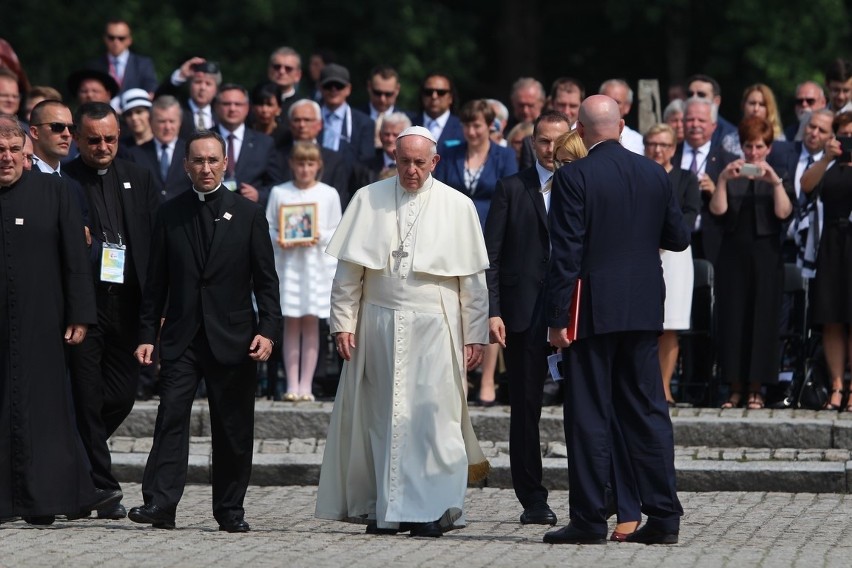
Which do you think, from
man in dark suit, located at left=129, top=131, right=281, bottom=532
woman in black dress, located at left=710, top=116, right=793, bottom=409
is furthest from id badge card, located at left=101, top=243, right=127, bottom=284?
woman in black dress, located at left=710, top=116, right=793, bottom=409

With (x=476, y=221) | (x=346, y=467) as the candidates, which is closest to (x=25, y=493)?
(x=346, y=467)

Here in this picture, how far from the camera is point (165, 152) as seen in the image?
15.4m

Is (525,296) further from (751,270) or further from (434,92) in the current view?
(434,92)

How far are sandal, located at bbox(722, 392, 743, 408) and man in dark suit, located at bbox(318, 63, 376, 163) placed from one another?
383cm

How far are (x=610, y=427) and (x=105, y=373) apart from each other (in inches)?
120

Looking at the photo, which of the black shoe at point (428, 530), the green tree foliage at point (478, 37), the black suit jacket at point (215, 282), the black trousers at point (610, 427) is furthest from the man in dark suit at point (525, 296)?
the green tree foliage at point (478, 37)

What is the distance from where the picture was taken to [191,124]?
16.7 metres

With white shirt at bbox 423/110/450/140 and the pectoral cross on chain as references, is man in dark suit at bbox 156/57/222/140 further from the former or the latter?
the pectoral cross on chain

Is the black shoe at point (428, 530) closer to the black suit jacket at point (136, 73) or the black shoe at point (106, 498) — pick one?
the black shoe at point (106, 498)

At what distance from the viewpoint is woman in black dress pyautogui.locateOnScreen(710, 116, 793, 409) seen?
1449cm

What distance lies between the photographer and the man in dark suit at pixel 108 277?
11.3 meters

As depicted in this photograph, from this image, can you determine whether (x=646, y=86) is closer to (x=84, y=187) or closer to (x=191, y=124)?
(x=191, y=124)

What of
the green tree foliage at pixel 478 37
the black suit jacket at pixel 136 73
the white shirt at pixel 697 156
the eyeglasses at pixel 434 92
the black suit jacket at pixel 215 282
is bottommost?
the black suit jacket at pixel 215 282

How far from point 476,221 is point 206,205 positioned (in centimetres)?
143
